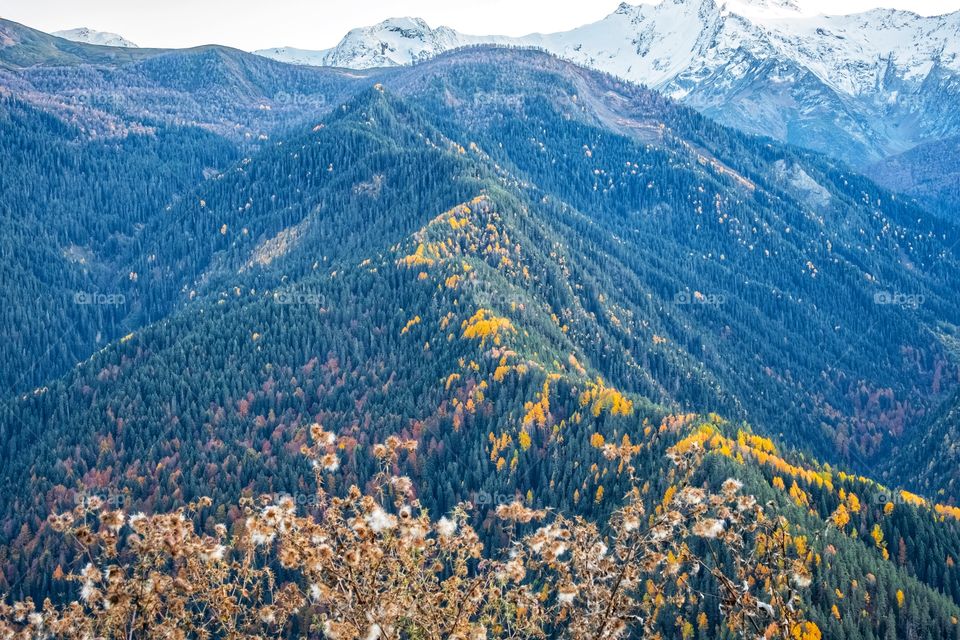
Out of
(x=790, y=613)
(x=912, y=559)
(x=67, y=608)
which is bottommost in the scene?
(x=912, y=559)

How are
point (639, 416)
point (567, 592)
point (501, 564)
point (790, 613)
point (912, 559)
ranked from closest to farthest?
point (790, 613), point (567, 592), point (501, 564), point (912, 559), point (639, 416)

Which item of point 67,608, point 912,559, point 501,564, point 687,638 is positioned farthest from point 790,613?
point 912,559

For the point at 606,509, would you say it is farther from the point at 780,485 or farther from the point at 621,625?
the point at 621,625

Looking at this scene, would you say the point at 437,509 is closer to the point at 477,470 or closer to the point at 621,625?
the point at 477,470

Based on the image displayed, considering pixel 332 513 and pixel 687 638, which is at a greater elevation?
pixel 332 513

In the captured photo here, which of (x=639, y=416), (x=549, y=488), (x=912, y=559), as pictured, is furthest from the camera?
(x=639, y=416)

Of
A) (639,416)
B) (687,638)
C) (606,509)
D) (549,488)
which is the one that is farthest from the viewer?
(639,416)

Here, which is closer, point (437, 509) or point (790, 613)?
point (790, 613)

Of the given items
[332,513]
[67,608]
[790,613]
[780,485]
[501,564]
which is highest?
[332,513]

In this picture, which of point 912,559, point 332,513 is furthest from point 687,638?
point 332,513
